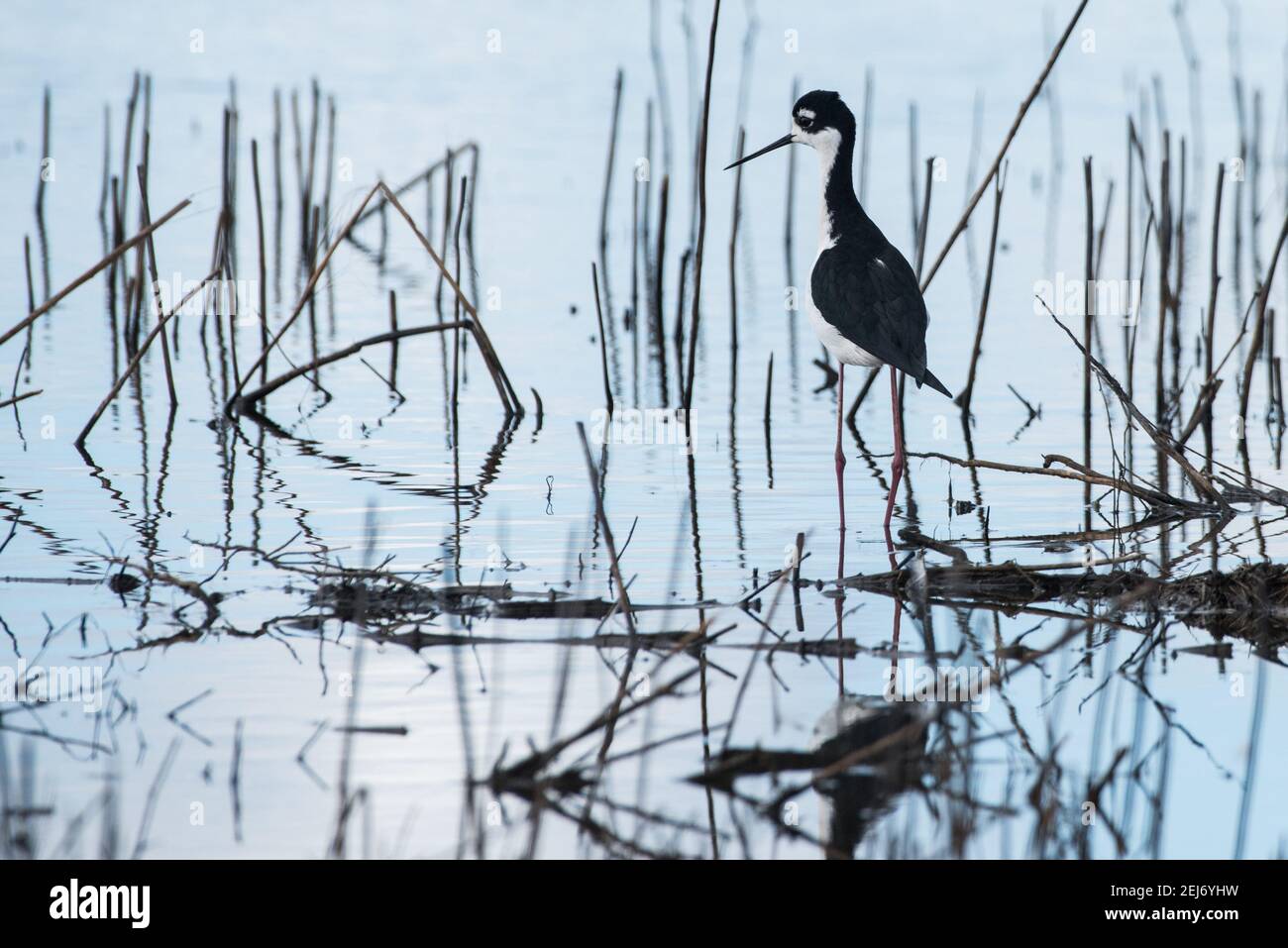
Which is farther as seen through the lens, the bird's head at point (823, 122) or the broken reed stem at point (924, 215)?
the broken reed stem at point (924, 215)

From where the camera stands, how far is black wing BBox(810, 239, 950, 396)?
743 cm

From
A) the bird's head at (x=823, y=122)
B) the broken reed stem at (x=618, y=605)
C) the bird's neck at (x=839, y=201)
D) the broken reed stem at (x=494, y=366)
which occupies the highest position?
the bird's head at (x=823, y=122)

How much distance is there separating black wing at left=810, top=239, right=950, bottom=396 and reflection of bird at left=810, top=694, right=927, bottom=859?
→ 8.38 feet

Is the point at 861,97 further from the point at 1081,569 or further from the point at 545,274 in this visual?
the point at 1081,569

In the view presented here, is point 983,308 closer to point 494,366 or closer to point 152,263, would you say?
Answer: point 494,366

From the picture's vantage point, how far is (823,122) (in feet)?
27.8

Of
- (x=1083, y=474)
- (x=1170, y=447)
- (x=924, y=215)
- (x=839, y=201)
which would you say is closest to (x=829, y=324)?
(x=839, y=201)

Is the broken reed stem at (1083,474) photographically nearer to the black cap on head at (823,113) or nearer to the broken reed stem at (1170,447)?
the broken reed stem at (1170,447)

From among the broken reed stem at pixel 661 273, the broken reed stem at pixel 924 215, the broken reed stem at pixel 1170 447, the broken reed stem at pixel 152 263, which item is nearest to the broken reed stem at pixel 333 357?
the broken reed stem at pixel 152 263

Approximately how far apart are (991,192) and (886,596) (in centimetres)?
1324

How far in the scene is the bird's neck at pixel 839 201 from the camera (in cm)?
809

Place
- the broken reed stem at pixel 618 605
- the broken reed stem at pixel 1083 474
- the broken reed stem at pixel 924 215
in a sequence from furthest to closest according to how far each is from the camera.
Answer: the broken reed stem at pixel 924 215, the broken reed stem at pixel 1083 474, the broken reed stem at pixel 618 605

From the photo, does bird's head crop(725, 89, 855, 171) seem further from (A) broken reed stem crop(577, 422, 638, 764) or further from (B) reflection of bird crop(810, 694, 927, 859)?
(B) reflection of bird crop(810, 694, 927, 859)

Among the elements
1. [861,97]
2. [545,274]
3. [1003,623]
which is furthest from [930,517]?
[861,97]
